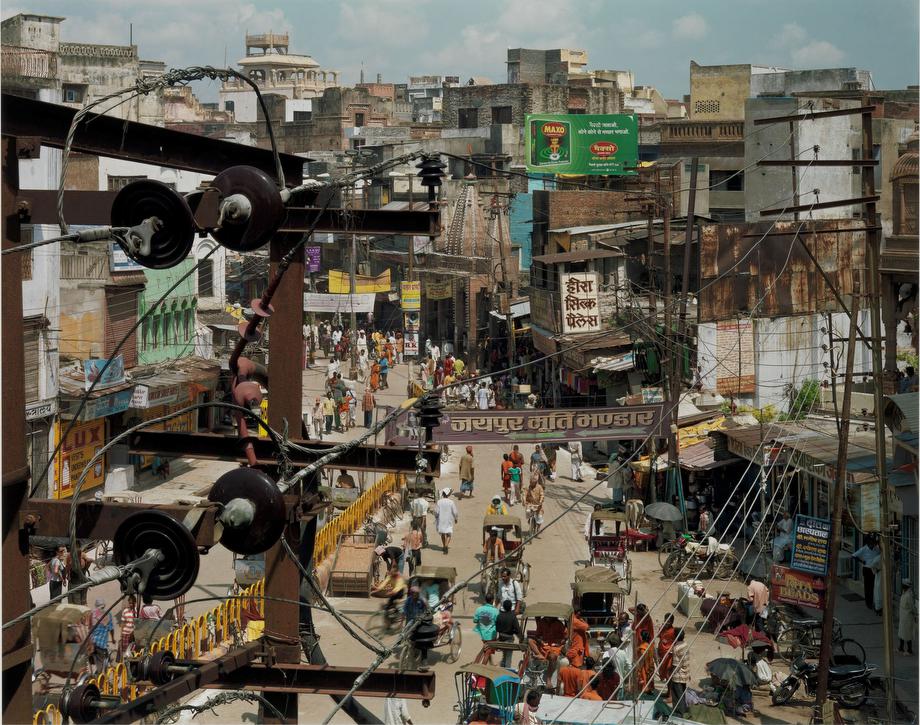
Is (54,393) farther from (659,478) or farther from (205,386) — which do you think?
(659,478)

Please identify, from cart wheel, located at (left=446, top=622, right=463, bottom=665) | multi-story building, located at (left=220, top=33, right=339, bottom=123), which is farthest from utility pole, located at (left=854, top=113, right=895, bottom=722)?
multi-story building, located at (left=220, top=33, right=339, bottom=123)

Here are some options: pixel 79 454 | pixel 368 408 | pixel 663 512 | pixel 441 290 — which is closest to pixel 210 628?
pixel 663 512

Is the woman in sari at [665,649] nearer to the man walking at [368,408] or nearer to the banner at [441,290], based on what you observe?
the man walking at [368,408]

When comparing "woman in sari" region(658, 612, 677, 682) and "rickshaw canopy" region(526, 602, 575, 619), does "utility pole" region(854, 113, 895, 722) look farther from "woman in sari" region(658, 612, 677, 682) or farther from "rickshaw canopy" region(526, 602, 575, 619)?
"rickshaw canopy" region(526, 602, 575, 619)

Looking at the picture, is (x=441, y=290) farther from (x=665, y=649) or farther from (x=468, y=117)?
(x=665, y=649)

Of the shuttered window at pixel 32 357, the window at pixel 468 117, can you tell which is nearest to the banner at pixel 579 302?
the shuttered window at pixel 32 357

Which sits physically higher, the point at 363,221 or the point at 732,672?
the point at 363,221
